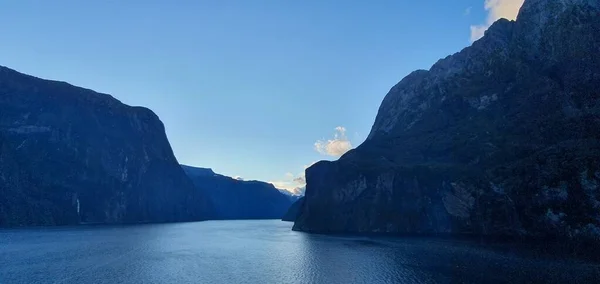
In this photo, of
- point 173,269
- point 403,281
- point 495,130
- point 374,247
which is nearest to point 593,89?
point 495,130

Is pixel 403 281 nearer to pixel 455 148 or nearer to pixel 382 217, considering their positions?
pixel 382 217

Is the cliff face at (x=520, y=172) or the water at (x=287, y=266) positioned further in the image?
the cliff face at (x=520, y=172)

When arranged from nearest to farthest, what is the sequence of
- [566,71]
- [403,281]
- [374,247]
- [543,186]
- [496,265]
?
[403,281], [496,265], [374,247], [543,186], [566,71]

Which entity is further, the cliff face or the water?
the cliff face

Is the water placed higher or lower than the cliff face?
lower

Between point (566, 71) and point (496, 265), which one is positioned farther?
point (566, 71)

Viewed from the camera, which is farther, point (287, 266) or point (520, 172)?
point (520, 172)

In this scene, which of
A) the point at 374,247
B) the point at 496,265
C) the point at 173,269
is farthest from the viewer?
the point at 374,247

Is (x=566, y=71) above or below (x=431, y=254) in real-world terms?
above

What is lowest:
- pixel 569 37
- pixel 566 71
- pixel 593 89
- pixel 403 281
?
pixel 403 281

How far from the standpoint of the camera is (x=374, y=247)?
112 metres

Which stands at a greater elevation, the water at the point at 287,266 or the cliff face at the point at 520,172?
the cliff face at the point at 520,172

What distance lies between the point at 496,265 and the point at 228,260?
52622 mm

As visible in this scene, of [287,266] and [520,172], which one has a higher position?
[520,172]
